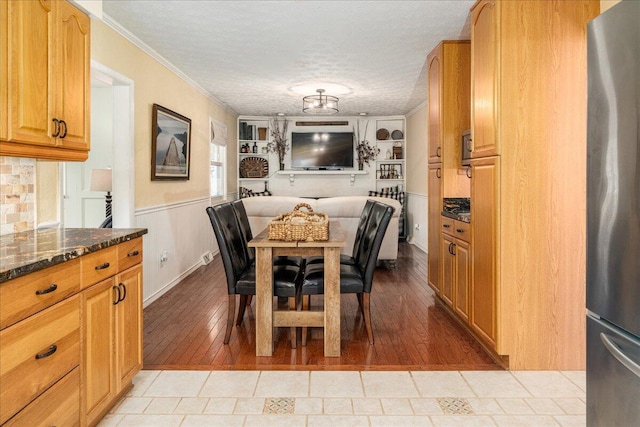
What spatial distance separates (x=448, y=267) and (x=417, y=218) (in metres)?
4.00

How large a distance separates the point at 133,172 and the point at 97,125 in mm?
1863

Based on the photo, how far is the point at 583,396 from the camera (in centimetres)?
240

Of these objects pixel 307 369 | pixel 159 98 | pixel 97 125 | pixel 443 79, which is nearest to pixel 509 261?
pixel 307 369

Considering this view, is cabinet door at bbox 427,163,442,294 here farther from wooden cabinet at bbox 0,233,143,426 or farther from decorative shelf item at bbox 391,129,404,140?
decorative shelf item at bbox 391,129,404,140

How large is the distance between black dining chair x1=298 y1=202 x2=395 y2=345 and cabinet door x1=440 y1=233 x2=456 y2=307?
767mm

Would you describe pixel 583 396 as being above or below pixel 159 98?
below

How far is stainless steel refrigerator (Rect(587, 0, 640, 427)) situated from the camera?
1211 millimetres

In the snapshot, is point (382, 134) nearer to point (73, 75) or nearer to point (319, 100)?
point (319, 100)

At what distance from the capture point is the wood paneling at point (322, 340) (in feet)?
9.41

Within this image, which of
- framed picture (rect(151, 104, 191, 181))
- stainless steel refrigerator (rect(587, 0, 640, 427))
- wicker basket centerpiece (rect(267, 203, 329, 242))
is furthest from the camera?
framed picture (rect(151, 104, 191, 181))

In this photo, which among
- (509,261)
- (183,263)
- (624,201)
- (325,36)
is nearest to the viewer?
(624,201)

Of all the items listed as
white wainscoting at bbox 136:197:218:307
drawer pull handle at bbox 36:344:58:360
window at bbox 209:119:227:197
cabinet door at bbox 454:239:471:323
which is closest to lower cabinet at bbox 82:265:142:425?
drawer pull handle at bbox 36:344:58:360

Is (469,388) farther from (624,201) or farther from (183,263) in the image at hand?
(183,263)

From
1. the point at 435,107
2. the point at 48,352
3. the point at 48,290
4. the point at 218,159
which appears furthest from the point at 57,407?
the point at 218,159
